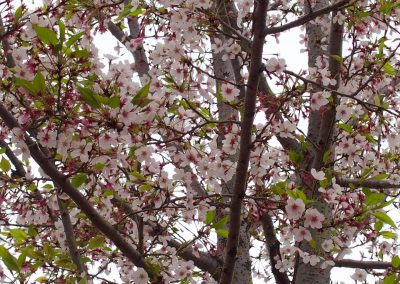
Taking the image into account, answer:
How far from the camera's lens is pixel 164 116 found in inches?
112

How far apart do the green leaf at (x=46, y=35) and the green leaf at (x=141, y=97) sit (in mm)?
Result: 379

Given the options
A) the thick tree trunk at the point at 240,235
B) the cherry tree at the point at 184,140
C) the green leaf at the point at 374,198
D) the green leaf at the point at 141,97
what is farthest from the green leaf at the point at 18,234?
the green leaf at the point at 374,198

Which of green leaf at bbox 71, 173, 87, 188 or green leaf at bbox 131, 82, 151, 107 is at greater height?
green leaf at bbox 131, 82, 151, 107

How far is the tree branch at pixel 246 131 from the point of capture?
2299 millimetres

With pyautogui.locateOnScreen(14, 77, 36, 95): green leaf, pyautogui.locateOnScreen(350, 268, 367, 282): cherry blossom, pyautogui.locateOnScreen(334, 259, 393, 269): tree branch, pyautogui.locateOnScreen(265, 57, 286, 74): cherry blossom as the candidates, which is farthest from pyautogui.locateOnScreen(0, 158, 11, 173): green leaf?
pyautogui.locateOnScreen(350, 268, 367, 282): cherry blossom

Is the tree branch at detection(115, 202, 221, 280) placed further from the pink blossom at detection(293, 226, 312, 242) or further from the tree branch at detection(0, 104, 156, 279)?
the pink blossom at detection(293, 226, 312, 242)

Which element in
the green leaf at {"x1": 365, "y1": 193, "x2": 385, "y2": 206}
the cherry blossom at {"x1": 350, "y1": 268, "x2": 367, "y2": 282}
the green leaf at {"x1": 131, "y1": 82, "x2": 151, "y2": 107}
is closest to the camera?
the green leaf at {"x1": 131, "y1": 82, "x2": 151, "y2": 107}

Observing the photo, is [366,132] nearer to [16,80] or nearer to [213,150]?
[213,150]

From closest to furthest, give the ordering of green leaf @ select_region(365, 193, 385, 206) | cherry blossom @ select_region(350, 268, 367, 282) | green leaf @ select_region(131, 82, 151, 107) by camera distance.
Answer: green leaf @ select_region(131, 82, 151, 107)
green leaf @ select_region(365, 193, 385, 206)
cherry blossom @ select_region(350, 268, 367, 282)

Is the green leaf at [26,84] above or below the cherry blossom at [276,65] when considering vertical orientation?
below

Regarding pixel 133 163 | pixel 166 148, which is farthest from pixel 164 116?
pixel 133 163

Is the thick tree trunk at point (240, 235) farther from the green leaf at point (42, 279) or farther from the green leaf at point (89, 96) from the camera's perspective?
the green leaf at point (89, 96)

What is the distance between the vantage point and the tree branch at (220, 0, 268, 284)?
2.30 m

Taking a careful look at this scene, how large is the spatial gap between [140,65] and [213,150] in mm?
1645
